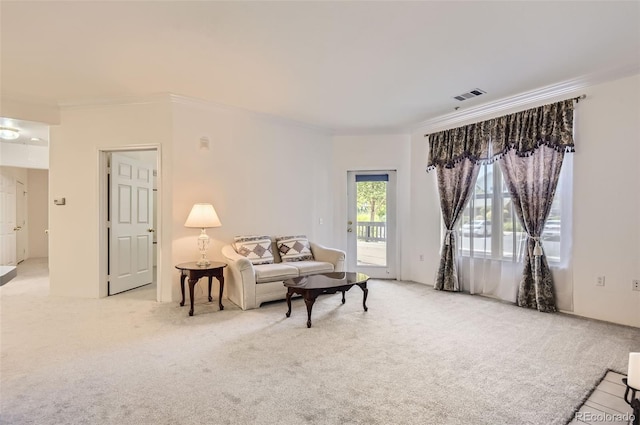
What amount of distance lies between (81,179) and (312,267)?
3.26 metres

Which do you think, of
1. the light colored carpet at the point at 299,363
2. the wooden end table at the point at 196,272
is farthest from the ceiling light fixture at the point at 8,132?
the wooden end table at the point at 196,272

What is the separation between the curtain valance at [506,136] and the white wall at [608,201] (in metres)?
0.15

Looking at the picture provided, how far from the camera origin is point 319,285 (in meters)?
3.50

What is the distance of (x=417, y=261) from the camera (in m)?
5.47

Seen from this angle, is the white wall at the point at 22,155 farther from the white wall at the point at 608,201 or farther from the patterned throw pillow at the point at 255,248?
the white wall at the point at 608,201

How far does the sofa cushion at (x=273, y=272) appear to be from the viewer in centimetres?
394

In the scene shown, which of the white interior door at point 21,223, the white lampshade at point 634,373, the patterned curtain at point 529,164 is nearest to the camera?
the white lampshade at point 634,373

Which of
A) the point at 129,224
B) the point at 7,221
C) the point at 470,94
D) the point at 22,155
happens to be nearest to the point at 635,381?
the point at 470,94

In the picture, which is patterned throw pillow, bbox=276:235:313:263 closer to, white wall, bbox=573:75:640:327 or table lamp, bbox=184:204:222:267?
table lamp, bbox=184:204:222:267

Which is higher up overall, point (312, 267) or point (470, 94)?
point (470, 94)

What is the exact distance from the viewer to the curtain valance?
3752 mm

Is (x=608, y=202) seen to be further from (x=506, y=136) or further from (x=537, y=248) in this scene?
(x=506, y=136)

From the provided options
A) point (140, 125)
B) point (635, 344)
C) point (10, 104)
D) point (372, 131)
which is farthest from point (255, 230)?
point (635, 344)

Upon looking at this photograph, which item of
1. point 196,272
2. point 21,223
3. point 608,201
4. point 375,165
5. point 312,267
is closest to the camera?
point 608,201
